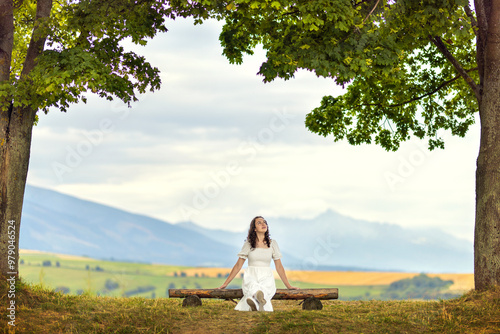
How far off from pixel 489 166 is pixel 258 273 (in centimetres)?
614

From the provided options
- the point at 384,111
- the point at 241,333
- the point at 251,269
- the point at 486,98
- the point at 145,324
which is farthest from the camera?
the point at 384,111

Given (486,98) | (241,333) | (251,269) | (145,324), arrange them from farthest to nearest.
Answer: (486,98), (251,269), (145,324), (241,333)

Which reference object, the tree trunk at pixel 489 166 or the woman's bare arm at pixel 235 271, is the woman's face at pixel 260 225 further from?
the tree trunk at pixel 489 166

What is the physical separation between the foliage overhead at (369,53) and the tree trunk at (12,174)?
6.10 meters

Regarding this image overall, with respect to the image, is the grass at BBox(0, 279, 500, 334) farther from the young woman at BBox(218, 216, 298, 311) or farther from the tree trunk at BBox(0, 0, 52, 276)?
the tree trunk at BBox(0, 0, 52, 276)

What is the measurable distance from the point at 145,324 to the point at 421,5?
9.73 m

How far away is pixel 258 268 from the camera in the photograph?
12.0 m

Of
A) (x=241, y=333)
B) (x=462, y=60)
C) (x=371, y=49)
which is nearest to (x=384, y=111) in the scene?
(x=462, y=60)

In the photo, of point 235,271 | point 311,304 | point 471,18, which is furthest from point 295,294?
point 471,18

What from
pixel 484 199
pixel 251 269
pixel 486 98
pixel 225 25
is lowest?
pixel 251 269

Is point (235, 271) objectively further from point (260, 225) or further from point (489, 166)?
point (489, 166)

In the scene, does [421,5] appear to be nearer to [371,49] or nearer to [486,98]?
[371,49]

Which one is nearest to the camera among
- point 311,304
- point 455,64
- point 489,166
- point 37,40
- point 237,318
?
point 237,318

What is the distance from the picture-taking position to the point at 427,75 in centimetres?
1781
